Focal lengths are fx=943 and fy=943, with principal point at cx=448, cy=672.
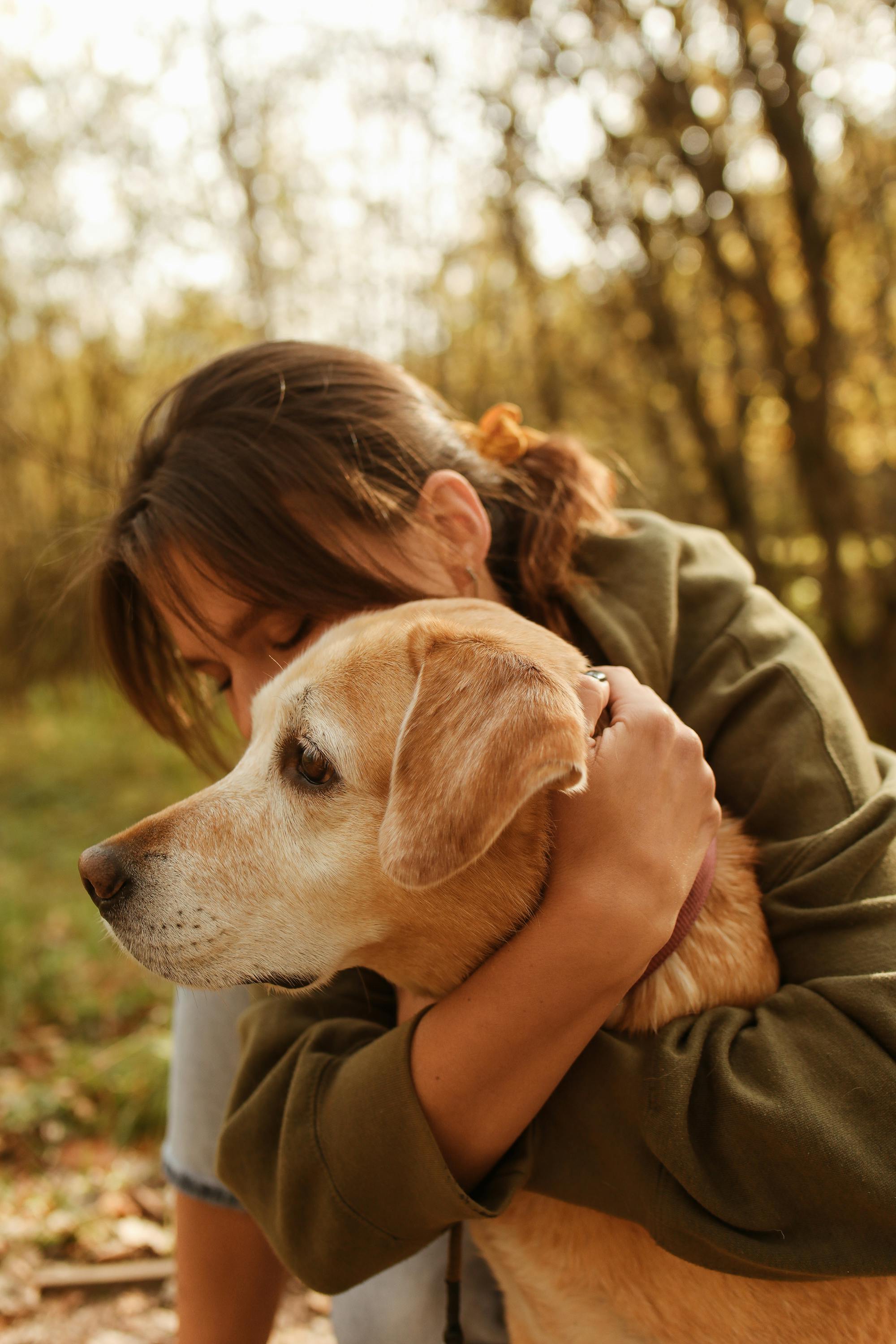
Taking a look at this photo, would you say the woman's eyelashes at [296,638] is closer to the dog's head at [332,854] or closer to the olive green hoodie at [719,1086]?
the dog's head at [332,854]

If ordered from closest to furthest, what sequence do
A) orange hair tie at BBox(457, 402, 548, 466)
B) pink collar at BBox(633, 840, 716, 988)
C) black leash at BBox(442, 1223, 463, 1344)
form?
pink collar at BBox(633, 840, 716, 988) → black leash at BBox(442, 1223, 463, 1344) → orange hair tie at BBox(457, 402, 548, 466)

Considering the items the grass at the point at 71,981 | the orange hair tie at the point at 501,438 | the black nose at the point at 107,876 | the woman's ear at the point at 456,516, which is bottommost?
the grass at the point at 71,981

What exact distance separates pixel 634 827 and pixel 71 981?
4061mm

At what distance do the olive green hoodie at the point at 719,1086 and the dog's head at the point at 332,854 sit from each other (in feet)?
0.68

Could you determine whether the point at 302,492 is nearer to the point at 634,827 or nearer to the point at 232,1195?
the point at 634,827

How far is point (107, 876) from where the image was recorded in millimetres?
1699

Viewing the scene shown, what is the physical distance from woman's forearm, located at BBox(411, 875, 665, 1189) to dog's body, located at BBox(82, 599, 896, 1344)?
12 centimetres

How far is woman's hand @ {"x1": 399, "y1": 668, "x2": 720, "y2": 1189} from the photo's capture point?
1574mm

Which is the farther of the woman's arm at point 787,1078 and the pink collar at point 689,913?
the pink collar at point 689,913

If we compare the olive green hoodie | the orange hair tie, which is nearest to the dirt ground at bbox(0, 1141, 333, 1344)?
the olive green hoodie

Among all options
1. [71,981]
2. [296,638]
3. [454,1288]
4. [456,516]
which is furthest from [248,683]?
[71,981]

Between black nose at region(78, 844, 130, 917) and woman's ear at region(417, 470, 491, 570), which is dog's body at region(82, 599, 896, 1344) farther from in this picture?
woman's ear at region(417, 470, 491, 570)

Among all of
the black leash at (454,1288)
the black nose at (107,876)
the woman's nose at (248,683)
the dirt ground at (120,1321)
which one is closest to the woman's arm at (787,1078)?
the black leash at (454,1288)

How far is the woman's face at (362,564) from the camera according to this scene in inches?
82.4
